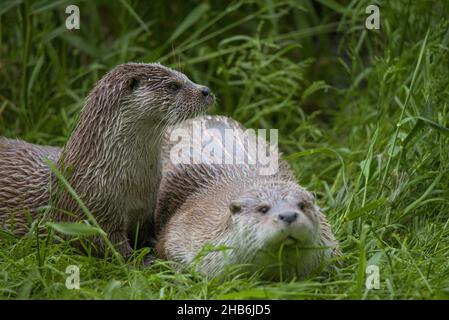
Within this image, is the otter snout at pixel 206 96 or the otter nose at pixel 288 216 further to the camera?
the otter snout at pixel 206 96

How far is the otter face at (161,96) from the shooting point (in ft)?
10.7

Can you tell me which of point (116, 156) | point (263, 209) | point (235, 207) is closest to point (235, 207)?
point (235, 207)

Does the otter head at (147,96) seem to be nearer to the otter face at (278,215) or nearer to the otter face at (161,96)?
the otter face at (161,96)

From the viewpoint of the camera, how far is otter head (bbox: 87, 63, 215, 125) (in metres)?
3.26

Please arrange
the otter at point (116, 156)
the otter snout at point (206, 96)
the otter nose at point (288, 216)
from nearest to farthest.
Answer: the otter nose at point (288, 216) → the otter at point (116, 156) → the otter snout at point (206, 96)

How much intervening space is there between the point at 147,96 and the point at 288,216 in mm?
884

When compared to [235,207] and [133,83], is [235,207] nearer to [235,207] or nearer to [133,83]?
[235,207]

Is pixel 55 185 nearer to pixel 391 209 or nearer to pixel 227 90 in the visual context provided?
pixel 391 209

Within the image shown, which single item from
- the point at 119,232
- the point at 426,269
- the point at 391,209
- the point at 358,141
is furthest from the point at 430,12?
the point at 119,232

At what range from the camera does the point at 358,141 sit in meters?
4.26

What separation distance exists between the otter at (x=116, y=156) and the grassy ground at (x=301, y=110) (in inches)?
7.5

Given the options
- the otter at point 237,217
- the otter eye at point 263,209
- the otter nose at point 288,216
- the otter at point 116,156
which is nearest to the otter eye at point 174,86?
the otter at point 116,156

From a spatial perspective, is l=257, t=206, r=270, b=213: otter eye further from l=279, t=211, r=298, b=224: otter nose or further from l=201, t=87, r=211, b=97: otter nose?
l=201, t=87, r=211, b=97: otter nose

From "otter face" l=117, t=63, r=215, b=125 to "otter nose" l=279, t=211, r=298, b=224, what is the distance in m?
0.83
